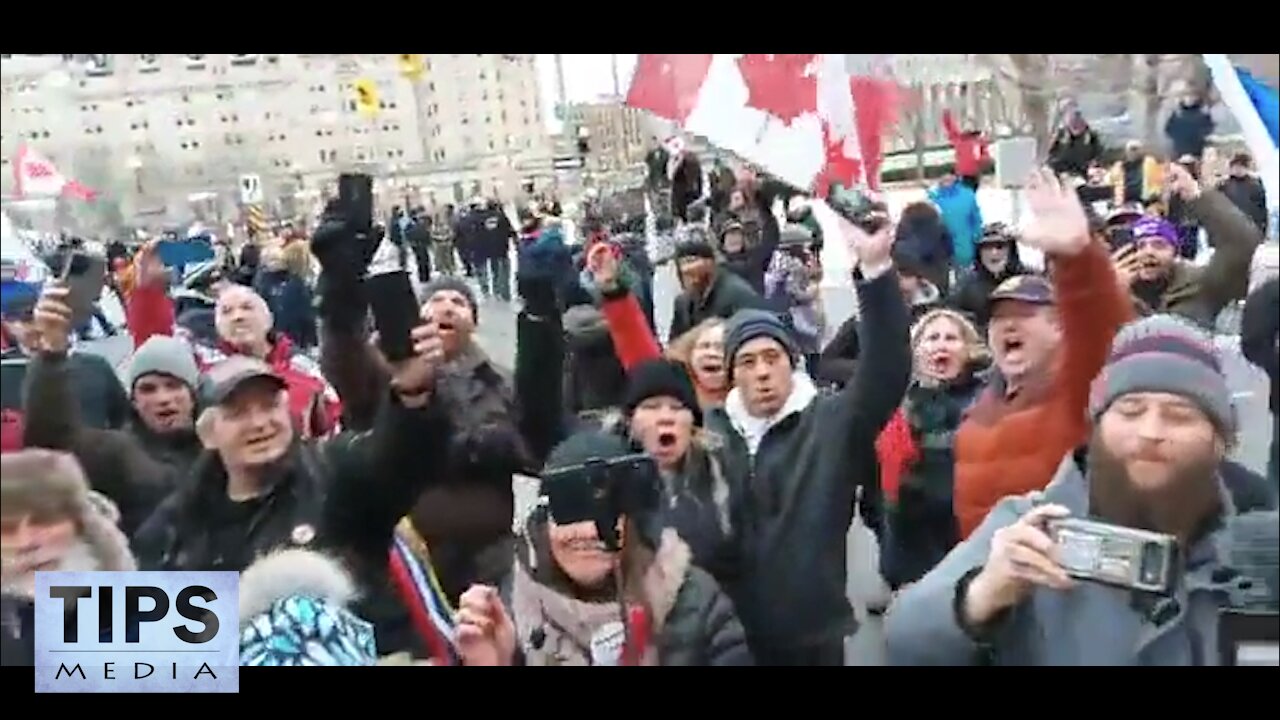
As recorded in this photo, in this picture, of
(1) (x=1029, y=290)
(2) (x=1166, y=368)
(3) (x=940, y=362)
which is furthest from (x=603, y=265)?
(2) (x=1166, y=368)

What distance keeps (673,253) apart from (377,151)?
0.75 metres

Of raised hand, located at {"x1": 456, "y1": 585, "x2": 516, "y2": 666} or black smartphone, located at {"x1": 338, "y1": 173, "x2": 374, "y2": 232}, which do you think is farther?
raised hand, located at {"x1": 456, "y1": 585, "x2": 516, "y2": 666}

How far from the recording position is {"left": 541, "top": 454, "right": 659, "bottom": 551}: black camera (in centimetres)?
405

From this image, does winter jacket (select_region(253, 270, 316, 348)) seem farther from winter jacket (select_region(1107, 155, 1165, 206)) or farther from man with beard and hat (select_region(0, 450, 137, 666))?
winter jacket (select_region(1107, 155, 1165, 206))

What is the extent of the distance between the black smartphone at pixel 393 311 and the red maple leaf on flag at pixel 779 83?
0.94 metres

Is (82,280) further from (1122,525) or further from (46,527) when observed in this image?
(1122,525)

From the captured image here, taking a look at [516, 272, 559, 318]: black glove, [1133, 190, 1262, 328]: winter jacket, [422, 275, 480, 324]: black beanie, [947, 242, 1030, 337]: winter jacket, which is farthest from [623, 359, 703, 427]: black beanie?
[1133, 190, 1262, 328]: winter jacket

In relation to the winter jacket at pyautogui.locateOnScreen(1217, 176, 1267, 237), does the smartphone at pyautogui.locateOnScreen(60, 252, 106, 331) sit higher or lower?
higher

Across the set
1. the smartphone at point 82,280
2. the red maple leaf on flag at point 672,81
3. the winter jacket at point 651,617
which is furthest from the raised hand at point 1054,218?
the smartphone at point 82,280

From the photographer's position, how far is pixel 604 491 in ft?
13.3

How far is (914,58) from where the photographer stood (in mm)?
4008

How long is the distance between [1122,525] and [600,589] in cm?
127

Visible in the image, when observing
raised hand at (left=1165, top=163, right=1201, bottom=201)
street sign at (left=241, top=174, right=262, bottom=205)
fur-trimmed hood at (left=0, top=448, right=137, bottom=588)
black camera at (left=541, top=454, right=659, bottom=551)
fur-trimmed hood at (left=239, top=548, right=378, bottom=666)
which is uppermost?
street sign at (left=241, top=174, right=262, bottom=205)
